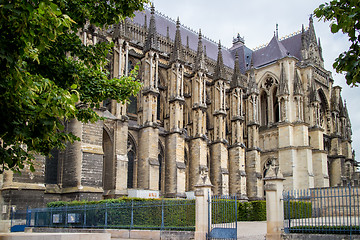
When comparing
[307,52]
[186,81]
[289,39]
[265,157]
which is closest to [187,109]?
[186,81]

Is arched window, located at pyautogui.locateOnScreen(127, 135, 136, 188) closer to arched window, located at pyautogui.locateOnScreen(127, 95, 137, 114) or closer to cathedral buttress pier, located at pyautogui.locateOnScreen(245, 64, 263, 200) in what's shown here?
arched window, located at pyautogui.locateOnScreen(127, 95, 137, 114)

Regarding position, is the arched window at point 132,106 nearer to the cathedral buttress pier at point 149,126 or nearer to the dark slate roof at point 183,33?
the cathedral buttress pier at point 149,126

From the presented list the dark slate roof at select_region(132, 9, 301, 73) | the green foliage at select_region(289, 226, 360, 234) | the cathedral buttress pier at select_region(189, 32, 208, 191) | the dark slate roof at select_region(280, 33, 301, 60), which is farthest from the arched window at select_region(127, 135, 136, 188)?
the dark slate roof at select_region(280, 33, 301, 60)

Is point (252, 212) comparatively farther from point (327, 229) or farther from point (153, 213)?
point (327, 229)

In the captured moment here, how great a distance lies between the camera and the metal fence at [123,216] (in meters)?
14.3

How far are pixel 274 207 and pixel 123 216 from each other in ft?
20.2

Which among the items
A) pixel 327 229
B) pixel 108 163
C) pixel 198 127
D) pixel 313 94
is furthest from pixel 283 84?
pixel 327 229

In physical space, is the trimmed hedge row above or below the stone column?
below

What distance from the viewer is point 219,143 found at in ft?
98.5

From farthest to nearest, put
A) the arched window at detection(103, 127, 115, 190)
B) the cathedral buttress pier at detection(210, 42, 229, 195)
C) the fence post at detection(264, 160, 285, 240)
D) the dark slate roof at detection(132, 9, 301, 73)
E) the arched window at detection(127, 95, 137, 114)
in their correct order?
the dark slate roof at detection(132, 9, 301, 73)
the cathedral buttress pier at detection(210, 42, 229, 195)
the arched window at detection(127, 95, 137, 114)
the arched window at detection(103, 127, 115, 190)
the fence post at detection(264, 160, 285, 240)

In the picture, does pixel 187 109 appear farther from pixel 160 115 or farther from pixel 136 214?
pixel 136 214

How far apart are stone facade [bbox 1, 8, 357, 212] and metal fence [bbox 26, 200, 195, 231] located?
3.60 ft

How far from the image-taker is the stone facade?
64.8 ft

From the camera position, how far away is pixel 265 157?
118 feet
